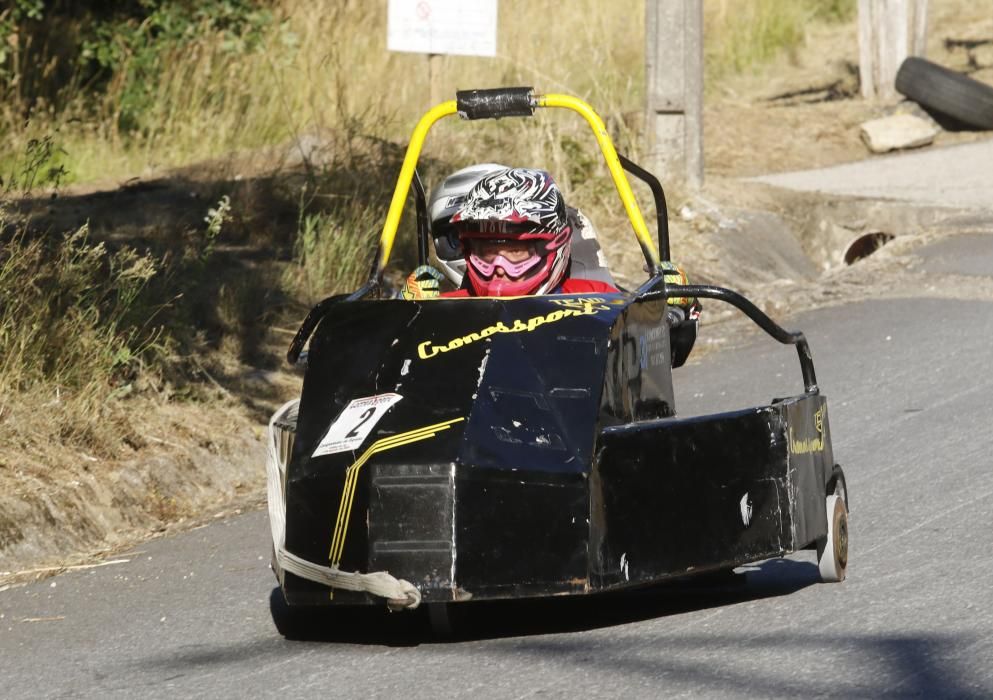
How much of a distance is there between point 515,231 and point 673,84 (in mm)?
7752

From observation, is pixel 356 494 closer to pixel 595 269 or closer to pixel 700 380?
pixel 595 269

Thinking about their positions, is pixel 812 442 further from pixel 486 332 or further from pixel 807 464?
pixel 486 332

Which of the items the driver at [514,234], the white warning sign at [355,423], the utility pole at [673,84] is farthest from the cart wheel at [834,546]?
the utility pole at [673,84]

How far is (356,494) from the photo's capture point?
4.91 metres

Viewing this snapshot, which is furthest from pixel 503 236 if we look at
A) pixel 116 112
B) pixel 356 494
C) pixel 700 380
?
pixel 116 112

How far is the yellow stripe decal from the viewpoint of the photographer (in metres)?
4.93

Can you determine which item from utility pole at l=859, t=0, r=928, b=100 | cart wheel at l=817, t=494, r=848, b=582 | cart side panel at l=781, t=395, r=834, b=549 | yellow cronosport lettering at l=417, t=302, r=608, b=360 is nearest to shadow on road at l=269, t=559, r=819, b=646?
cart wheel at l=817, t=494, r=848, b=582

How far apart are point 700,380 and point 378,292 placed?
3.66m

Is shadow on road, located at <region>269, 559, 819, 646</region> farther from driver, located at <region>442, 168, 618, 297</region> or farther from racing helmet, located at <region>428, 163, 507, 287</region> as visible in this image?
racing helmet, located at <region>428, 163, 507, 287</region>

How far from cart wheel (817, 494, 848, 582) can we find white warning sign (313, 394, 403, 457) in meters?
1.46

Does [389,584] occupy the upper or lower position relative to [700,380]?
upper

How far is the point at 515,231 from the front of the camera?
6.07 metres

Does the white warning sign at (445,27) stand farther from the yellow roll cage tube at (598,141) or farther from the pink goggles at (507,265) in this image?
the pink goggles at (507,265)

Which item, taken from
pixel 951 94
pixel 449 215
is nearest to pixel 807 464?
pixel 449 215
